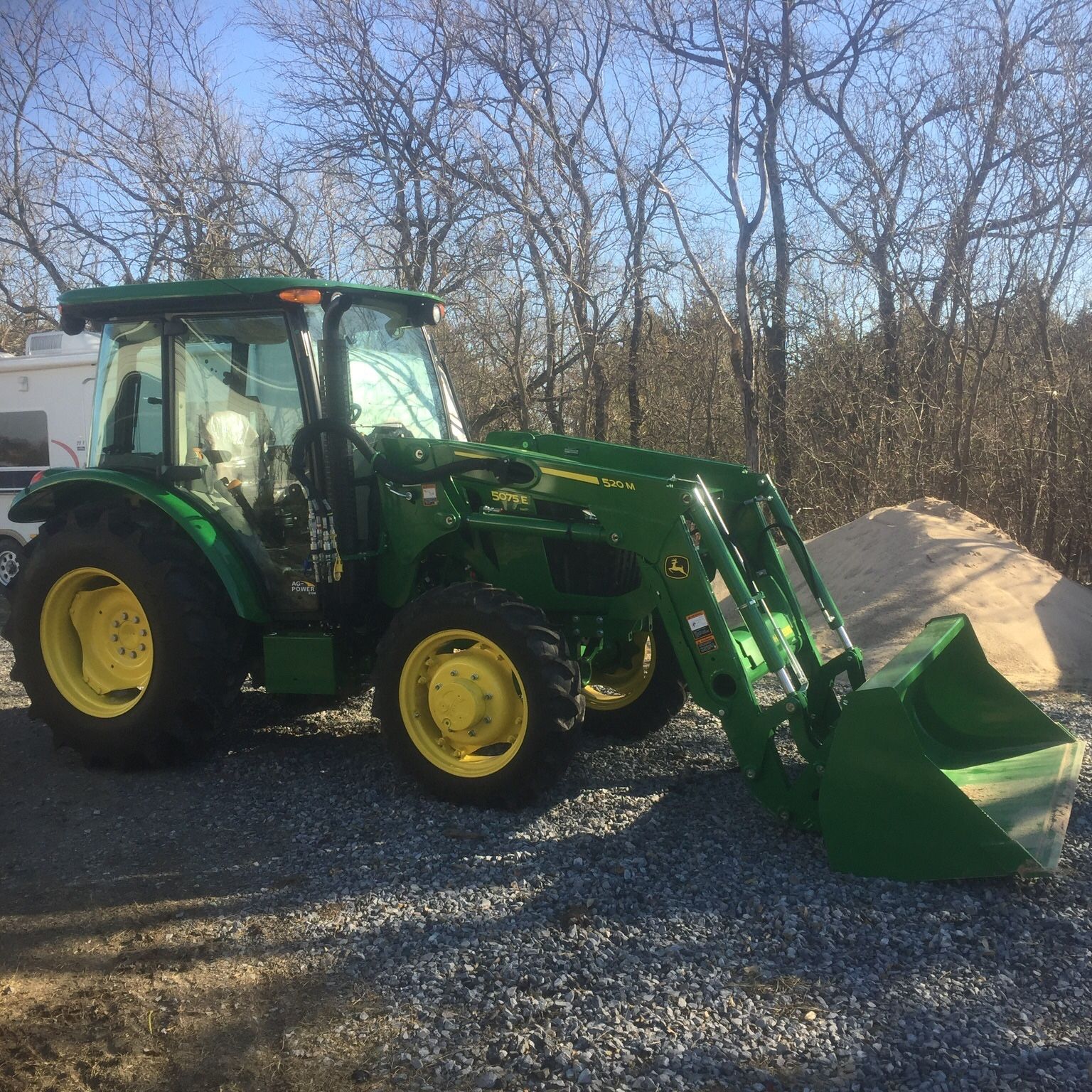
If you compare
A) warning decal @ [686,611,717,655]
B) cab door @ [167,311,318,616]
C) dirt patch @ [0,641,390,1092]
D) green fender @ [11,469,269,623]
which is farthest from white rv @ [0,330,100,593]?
warning decal @ [686,611,717,655]

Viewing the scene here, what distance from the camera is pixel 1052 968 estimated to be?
3053mm

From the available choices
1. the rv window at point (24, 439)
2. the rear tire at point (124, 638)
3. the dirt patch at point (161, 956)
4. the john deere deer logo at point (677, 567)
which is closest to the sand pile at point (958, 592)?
the john deere deer logo at point (677, 567)

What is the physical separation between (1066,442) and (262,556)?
8209mm

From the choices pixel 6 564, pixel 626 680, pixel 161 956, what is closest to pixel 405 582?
pixel 626 680

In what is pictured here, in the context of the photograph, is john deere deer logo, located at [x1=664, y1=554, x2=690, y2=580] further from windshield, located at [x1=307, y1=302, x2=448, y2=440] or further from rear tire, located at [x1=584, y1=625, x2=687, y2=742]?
windshield, located at [x1=307, y1=302, x2=448, y2=440]

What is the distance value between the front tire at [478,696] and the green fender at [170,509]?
83 cm

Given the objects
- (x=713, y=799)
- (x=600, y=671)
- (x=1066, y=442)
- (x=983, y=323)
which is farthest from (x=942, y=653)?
(x=983, y=323)

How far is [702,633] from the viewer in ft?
13.8

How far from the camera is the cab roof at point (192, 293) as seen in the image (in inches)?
191

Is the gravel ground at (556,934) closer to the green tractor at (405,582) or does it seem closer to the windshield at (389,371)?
the green tractor at (405,582)

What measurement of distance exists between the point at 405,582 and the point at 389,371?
1227 mm

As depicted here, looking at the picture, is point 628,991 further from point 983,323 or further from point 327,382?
point 983,323

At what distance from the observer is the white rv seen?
11305 millimetres

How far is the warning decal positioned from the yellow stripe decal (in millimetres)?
772
